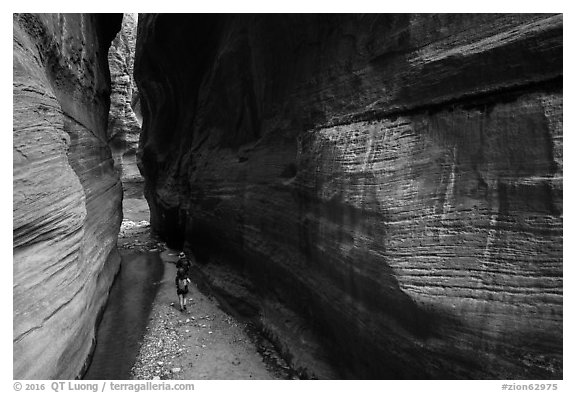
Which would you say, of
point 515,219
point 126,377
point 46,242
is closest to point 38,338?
point 46,242

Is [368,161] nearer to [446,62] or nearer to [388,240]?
[388,240]

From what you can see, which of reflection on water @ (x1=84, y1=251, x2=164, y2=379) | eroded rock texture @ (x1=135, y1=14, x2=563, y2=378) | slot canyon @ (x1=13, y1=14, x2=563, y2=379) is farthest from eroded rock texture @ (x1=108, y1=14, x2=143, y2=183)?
eroded rock texture @ (x1=135, y1=14, x2=563, y2=378)

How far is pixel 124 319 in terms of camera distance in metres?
8.69

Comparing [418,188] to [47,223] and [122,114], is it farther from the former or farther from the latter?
[122,114]

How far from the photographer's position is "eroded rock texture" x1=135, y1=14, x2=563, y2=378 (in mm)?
3672

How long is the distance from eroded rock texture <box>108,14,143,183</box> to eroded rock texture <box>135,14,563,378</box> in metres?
24.0

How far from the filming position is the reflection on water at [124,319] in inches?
267

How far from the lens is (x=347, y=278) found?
220 inches

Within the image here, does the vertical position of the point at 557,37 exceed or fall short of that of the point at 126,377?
it exceeds it

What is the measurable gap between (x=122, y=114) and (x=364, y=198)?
2877cm

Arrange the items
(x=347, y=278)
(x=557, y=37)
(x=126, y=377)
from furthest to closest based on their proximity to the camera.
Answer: (x=126, y=377), (x=347, y=278), (x=557, y=37)

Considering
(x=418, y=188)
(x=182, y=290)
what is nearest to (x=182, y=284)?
(x=182, y=290)

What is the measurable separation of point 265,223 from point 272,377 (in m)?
3.14

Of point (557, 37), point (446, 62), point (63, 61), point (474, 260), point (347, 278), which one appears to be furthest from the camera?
point (63, 61)
